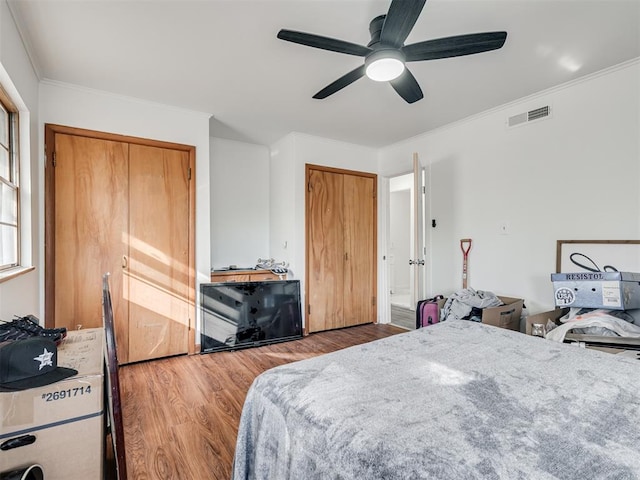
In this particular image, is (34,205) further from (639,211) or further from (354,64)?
(639,211)

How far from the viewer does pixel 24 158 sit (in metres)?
2.28

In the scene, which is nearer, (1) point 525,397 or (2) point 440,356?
(1) point 525,397

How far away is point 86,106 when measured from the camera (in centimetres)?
282

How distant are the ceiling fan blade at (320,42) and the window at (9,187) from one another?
1770mm

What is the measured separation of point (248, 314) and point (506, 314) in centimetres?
258

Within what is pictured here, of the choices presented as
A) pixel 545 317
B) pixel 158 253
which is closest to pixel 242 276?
pixel 158 253

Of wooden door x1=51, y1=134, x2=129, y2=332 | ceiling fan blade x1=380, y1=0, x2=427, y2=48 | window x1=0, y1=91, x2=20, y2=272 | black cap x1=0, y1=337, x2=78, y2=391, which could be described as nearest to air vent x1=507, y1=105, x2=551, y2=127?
ceiling fan blade x1=380, y1=0, x2=427, y2=48

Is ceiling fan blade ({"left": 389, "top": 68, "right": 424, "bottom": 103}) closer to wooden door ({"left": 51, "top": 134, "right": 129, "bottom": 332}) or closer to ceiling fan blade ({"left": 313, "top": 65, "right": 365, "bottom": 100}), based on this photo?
ceiling fan blade ({"left": 313, "top": 65, "right": 365, "bottom": 100})

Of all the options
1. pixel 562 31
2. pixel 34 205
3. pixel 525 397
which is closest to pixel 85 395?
pixel 525 397

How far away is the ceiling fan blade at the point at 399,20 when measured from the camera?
4.61 feet

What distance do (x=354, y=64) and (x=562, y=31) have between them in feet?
4.41

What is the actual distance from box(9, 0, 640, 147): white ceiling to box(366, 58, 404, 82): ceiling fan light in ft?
1.08

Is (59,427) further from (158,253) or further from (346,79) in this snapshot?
(346,79)

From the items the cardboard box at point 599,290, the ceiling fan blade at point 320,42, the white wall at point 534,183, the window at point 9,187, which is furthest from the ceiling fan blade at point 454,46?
the window at point 9,187
